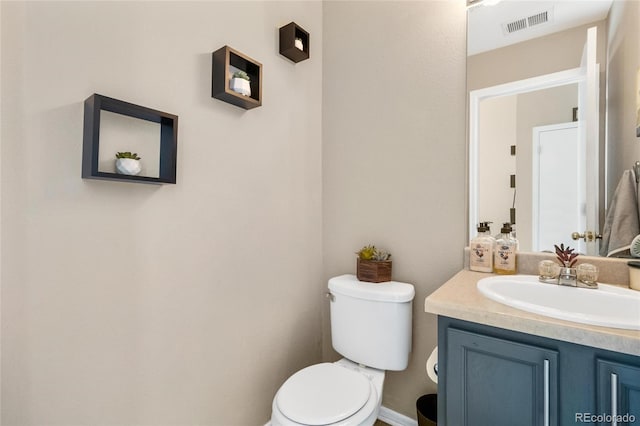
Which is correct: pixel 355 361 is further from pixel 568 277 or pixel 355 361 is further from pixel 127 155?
pixel 127 155

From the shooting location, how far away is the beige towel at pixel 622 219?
43.4 inches

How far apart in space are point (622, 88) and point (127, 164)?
173cm

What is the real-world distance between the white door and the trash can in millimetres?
Result: 876

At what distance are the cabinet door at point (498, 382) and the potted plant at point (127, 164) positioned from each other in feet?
3.60

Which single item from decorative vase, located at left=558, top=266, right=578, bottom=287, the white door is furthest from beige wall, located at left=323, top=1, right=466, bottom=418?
decorative vase, located at left=558, top=266, right=578, bottom=287

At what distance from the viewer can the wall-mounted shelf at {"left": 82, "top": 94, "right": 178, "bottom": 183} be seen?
901 millimetres

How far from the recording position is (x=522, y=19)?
1.34 m

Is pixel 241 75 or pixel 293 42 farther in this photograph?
pixel 293 42

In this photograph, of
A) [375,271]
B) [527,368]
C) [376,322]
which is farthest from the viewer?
[375,271]

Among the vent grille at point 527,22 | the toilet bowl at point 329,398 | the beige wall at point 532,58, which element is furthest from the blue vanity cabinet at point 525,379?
the vent grille at point 527,22

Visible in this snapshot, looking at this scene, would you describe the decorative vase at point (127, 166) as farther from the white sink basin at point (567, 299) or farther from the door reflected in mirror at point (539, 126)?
the door reflected in mirror at point (539, 126)

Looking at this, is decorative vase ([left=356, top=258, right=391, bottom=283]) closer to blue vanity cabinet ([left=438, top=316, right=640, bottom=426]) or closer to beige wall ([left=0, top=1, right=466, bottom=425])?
beige wall ([left=0, top=1, right=466, bottom=425])

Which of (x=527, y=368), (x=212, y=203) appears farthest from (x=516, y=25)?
(x=212, y=203)

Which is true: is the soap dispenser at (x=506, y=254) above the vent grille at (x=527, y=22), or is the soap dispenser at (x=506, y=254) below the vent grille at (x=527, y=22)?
below
